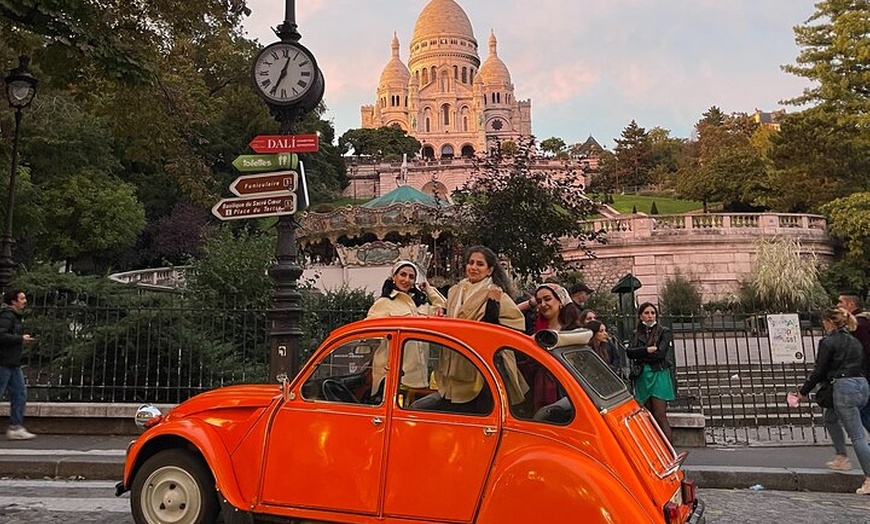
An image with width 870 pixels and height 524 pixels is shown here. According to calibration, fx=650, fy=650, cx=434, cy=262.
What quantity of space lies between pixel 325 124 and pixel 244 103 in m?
27.5

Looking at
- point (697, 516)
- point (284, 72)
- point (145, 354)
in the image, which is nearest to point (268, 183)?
point (284, 72)

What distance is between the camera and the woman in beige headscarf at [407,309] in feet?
13.2

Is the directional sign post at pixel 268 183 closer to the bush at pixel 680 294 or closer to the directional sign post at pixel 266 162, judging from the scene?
the directional sign post at pixel 266 162

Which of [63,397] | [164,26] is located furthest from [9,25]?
[63,397]

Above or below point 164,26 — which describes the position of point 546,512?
below

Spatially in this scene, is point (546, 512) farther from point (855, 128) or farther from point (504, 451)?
point (855, 128)

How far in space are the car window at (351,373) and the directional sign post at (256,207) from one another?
2.79 meters

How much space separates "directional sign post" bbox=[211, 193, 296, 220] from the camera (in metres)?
6.66

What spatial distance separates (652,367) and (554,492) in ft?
14.7

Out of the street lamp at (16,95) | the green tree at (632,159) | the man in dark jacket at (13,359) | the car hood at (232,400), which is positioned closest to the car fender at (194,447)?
the car hood at (232,400)

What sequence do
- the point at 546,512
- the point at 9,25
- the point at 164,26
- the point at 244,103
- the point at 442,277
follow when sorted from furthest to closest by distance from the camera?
1. the point at 244,103
2. the point at 442,277
3. the point at 164,26
4. the point at 9,25
5. the point at 546,512

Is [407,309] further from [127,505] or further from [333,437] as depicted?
[127,505]

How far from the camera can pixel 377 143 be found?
9456 centimetres

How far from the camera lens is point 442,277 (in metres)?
24.5
